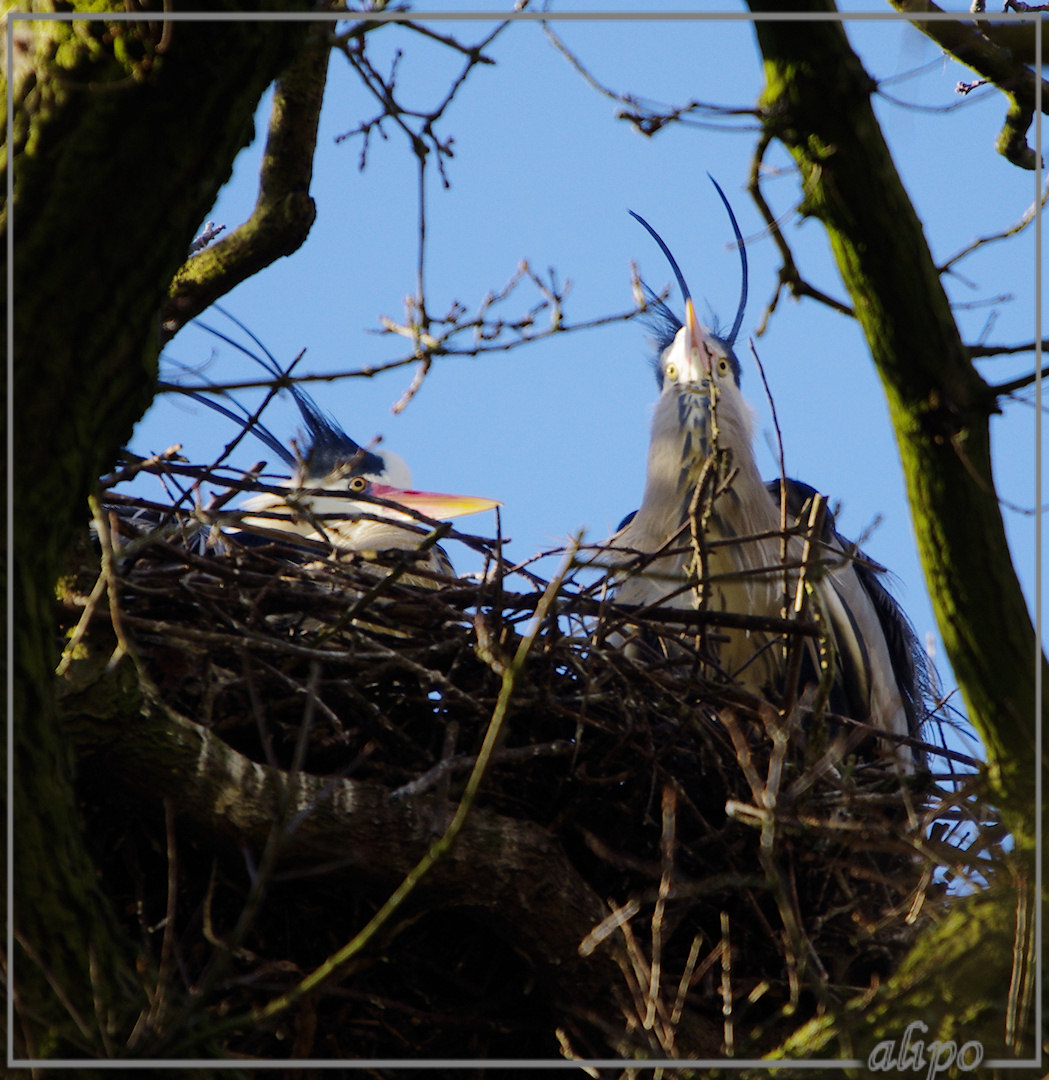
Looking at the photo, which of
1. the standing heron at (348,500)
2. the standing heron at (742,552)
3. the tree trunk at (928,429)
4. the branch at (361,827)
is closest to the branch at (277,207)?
the standing heron at (348,500)

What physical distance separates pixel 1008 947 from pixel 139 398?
3.55ft

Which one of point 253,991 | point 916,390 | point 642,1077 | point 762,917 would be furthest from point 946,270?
point 253,991

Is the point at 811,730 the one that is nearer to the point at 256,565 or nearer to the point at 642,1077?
the point at 642,1077

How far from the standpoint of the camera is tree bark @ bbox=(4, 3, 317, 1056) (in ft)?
3.99

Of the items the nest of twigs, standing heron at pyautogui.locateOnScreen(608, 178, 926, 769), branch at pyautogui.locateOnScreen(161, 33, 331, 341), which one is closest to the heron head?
standing heron at pyautogui.locateOnScreen(608, 178, 926, 769)

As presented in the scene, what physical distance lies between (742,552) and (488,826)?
73.3 inches

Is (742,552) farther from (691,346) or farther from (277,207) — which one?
(277,207)

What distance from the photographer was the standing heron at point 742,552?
3.25 m

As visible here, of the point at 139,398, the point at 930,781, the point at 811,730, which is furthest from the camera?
the point at 930,781

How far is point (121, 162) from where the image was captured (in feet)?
4.06

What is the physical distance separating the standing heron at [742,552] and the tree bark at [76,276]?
6.22 feet

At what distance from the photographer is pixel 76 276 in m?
1.25

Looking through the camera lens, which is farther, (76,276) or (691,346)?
(691,346)

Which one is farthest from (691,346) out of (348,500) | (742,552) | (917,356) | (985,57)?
(917,356)
